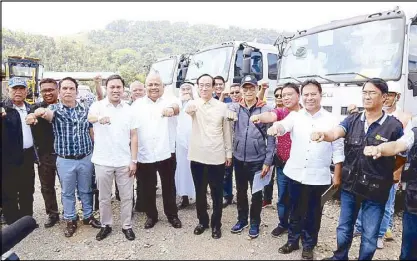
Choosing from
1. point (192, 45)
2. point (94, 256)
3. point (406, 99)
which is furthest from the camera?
point (192, 45)

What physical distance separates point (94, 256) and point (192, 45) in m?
65.6

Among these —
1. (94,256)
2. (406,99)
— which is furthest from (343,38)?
(94,256)

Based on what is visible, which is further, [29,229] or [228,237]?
[228,237]

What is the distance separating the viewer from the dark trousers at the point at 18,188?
375 centimetres

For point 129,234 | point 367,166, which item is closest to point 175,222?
point 129,234

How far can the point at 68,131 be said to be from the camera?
11.7 ft

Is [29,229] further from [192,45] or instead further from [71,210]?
[192,45]

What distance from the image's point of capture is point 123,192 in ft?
11.8

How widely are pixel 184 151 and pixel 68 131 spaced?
1644 millimetres

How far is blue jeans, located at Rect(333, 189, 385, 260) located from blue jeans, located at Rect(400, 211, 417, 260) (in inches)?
7.3

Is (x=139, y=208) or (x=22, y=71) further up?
(x=22, y=71)

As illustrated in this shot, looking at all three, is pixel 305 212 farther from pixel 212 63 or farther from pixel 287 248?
pixel 212 63

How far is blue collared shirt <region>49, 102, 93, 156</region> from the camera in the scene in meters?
3.54

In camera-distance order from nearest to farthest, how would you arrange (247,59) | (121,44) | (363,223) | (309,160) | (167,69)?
(363,223)
(309,160)
(247,59)
(167,69)
(121,44)
